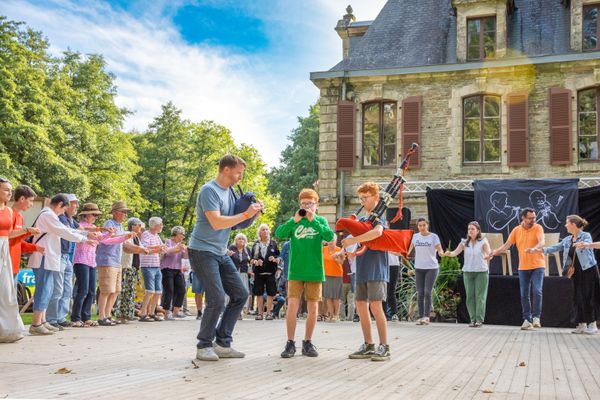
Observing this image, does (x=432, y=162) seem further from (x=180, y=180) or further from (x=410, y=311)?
(x=180, y=180)

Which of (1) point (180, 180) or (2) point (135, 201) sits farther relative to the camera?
(1) point (180, 180)

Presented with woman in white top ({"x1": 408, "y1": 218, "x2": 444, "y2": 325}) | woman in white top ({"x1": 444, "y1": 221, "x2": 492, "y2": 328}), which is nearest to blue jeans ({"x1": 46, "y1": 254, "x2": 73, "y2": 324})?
woman in white top ({"x1": 408, "y1": 218, "x2": 444, "y2": 325})

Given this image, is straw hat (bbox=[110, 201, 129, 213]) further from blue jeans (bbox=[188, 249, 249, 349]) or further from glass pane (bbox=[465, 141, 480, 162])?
glass pane (bbox=[465, 141, 480, 162])

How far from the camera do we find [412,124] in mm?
23641

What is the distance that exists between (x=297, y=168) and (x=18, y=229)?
1519 inches

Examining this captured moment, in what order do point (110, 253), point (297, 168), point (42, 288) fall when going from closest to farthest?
point (42, 288), point (110, 253), point (297, 168)

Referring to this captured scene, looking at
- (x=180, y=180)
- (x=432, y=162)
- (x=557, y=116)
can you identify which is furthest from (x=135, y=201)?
(x=557, y=116)

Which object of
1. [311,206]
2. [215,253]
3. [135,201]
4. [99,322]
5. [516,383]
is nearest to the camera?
[516,383]

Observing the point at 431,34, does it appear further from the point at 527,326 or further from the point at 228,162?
the point at 228,162

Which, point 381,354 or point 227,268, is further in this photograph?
point 381,354

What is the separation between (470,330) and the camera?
12.8 meters

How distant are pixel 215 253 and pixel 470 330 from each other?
7.20 meters

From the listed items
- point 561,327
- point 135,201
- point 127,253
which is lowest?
point 561,327

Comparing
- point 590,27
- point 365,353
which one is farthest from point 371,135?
point 365,353
